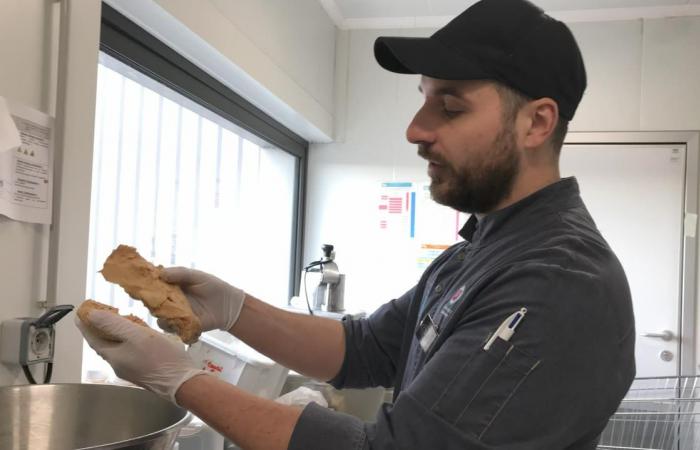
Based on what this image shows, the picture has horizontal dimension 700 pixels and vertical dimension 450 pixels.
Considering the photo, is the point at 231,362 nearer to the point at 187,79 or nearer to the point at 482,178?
the point at 187,79

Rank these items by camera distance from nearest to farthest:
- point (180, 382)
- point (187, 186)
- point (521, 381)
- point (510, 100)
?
point (521, 381)
point (180, 382)
point (510, 100)
point (187, 186)

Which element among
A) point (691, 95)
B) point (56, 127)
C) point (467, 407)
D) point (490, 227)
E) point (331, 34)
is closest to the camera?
point (467, 407)

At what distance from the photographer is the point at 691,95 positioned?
3111mm

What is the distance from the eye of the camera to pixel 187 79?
218 centimetres

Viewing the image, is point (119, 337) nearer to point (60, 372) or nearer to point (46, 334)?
point (46, 334)

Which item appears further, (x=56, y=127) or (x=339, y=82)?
(x=339, y=82)

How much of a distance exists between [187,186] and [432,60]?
5.06ft

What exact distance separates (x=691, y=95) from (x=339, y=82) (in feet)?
5.91

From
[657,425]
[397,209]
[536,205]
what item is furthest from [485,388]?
[397,209]

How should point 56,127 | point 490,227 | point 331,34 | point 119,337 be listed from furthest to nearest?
point 331,34 < point 56,127 < point 490,227 < point 119,337

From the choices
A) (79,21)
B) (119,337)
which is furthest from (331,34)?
(119,337)

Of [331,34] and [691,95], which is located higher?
[331,34]

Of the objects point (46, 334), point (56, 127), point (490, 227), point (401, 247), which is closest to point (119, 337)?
point (46, 334)

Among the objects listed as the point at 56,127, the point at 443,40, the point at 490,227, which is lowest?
the point at 490,227
